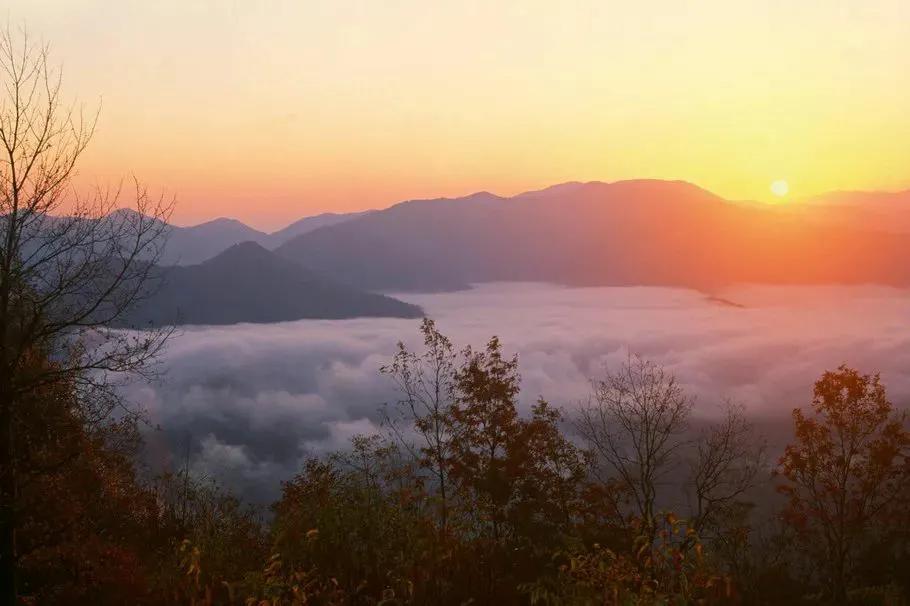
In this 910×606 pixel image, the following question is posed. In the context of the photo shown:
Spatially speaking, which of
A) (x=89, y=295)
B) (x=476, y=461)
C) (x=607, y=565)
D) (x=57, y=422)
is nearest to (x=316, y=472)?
(x=476, y=461)

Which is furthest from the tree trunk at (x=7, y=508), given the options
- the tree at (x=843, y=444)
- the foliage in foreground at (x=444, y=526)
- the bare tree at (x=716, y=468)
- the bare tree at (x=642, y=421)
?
the tree at (x=843, y=444)

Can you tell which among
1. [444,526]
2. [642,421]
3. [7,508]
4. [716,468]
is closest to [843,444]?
[716,468]

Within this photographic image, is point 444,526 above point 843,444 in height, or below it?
above

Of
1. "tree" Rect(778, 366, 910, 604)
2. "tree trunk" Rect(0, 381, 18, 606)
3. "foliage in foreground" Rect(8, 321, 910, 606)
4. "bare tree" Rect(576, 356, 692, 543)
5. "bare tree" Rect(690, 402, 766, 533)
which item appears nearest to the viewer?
"foliage in foreground" Rect(8, 321, 910, 606)

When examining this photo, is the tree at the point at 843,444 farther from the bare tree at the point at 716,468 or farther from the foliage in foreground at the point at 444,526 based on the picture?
the bare tree at the point at 716,468

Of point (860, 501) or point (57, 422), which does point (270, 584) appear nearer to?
point (57, 422)

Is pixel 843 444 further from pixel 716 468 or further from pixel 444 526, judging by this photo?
pixel 444 526

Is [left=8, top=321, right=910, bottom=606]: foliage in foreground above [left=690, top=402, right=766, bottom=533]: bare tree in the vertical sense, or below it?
above

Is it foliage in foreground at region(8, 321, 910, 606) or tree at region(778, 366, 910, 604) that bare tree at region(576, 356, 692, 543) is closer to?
foliage in foreground at region(8, 321, 910, 606)

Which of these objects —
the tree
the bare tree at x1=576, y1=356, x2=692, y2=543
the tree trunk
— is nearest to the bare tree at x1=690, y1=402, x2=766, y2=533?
the bare tree at x1=576, y1=356, x2=692, y2=543

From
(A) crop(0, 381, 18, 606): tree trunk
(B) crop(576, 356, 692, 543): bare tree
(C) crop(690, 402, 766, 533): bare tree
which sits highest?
(A) crop(0, 381, 18, 606): tree trunk

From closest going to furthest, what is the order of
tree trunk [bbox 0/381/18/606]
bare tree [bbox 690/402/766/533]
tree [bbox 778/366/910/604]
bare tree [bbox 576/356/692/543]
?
tree trunk [bbox 0/381/18/606] → bare tree [bbox 576/356/692/543] → tree [bbox 778/366/910/604] → bare tree [bbox 690/402/766/533]

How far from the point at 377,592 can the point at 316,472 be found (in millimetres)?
21162

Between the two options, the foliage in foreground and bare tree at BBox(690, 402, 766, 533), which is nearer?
the foliage in foreground
